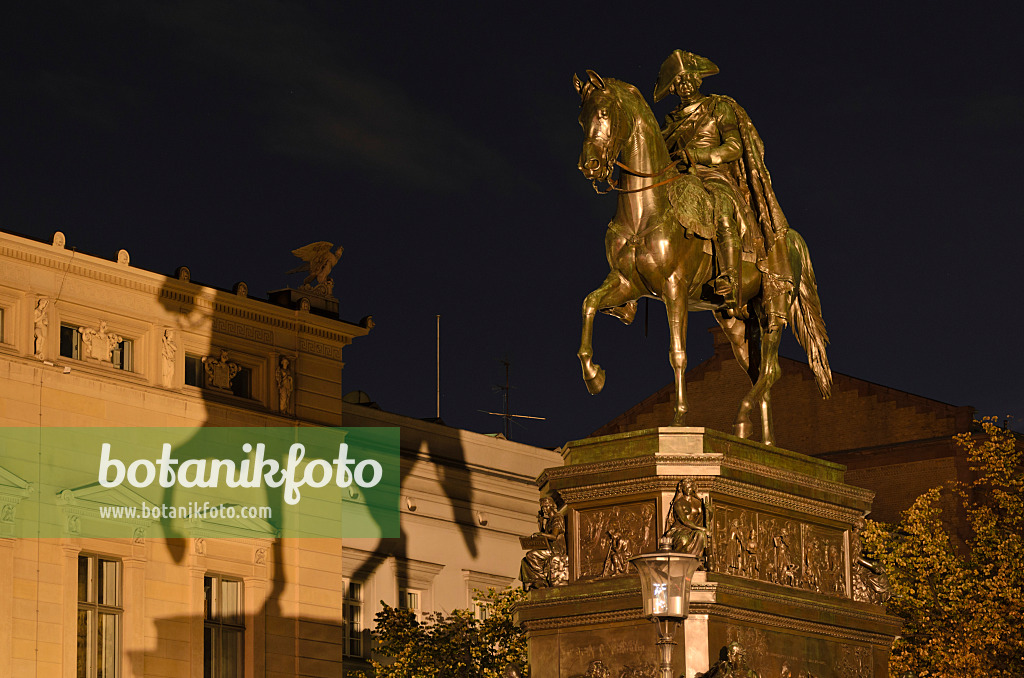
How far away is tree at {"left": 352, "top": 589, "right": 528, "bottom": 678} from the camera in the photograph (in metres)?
36.0

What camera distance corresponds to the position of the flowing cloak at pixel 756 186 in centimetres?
2078

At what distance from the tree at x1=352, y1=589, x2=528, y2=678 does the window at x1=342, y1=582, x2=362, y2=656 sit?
126 inches

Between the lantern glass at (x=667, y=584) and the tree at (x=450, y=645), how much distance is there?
58.7 feet

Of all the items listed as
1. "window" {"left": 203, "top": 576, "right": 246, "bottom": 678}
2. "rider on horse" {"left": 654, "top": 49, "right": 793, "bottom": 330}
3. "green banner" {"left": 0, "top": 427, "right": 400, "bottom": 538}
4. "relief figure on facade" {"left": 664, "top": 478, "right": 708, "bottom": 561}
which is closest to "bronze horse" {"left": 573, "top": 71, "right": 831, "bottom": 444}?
"rider on horse" {"left": 654, "top": 49, "right": 793, "bottom": 330}

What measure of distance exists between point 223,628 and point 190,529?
2167mm

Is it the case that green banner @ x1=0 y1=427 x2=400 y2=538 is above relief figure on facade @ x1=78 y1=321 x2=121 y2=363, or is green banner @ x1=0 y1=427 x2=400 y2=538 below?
below

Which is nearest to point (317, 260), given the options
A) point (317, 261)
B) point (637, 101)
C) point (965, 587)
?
point (317, 261)

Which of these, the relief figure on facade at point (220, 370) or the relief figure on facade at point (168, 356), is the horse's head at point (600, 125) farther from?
the relief figure on facade at point (220, 370)

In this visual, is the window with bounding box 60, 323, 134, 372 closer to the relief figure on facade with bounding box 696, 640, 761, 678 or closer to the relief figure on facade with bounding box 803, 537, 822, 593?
the relief figure on facade with bounding box 803, 537, 822, 593

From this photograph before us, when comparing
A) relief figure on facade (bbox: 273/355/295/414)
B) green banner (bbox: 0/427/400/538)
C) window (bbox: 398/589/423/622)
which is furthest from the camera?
window (bbox: 398/589/423/622)

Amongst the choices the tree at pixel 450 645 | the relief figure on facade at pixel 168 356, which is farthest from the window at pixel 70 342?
the tree at pixel 450 645

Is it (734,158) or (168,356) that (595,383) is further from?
(168,356)

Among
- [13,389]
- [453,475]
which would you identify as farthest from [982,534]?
[13,389]

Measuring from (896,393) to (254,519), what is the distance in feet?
68.0
